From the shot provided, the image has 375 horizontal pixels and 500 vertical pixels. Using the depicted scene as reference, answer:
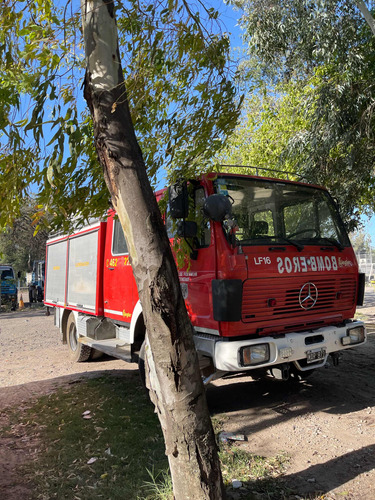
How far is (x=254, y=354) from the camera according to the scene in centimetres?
411

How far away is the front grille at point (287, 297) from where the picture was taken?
425 centimetres

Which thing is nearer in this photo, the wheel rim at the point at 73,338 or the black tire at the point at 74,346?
the black tire at the point at 74,346

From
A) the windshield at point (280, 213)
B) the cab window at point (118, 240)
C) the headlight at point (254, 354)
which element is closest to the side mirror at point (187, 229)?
the windshield at point (280, 213)

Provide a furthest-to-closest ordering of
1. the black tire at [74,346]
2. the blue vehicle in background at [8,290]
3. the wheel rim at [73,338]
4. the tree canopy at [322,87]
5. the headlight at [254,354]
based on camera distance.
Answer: the blue vehicle in background at [8,290]
the tree canopy at [322,87]
the wheel rim at [73,338]
the black tire at [74,346]
the headlight at [254,354]

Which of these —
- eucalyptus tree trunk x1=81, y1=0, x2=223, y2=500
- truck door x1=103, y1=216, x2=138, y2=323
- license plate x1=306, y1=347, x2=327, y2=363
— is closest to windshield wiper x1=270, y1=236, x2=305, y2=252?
license plate x1=306, y1=347, x2=327, y2=363

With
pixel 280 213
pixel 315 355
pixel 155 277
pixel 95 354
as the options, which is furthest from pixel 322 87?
pixel 155 277

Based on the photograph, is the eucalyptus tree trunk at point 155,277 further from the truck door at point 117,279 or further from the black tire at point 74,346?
the black tire at point 74,346

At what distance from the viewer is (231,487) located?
3.25m

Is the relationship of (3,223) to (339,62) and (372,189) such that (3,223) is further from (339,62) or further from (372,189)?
(372,189)

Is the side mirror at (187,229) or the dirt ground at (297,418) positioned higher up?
the side mirror at (187,229)

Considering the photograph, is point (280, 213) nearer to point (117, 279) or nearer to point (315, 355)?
point (315, 355)

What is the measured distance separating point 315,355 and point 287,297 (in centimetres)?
68

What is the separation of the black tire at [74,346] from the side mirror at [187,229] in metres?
4.63

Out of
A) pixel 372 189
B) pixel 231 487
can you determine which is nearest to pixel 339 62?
pixel 372 189
